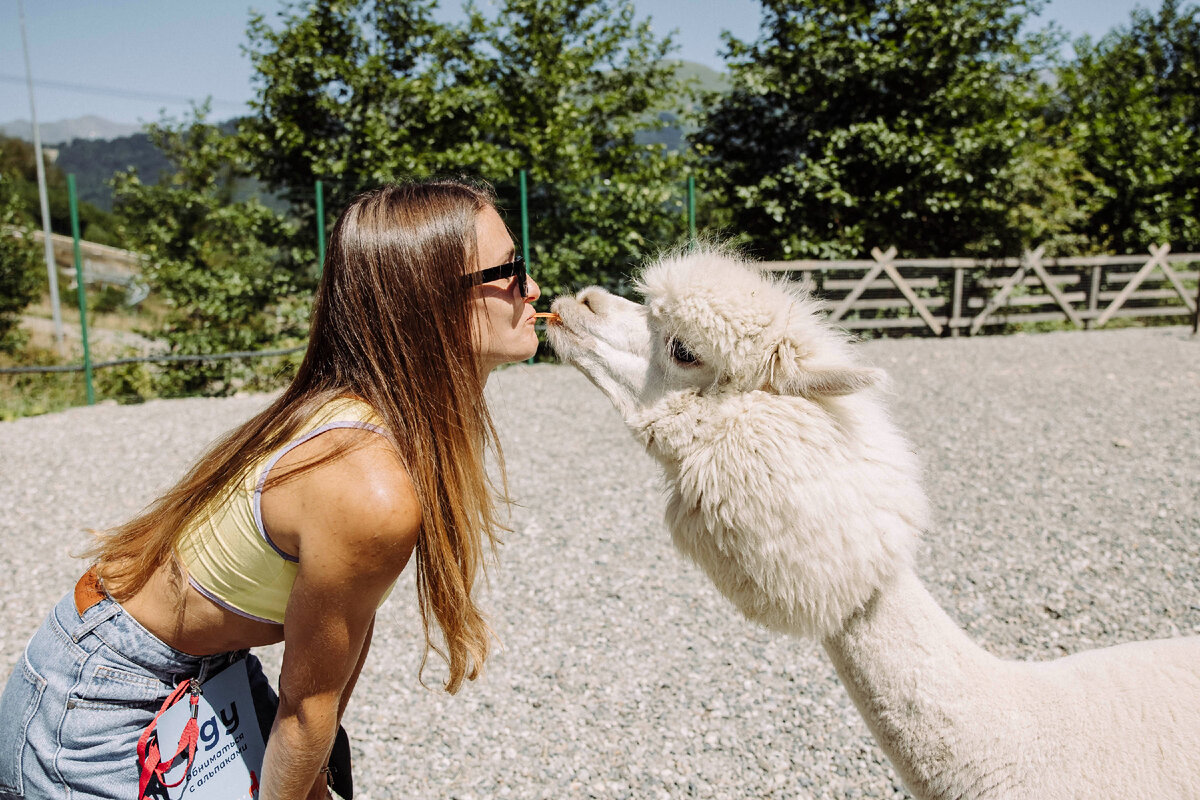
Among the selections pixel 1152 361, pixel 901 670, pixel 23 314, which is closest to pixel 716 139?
pixel 1152 361

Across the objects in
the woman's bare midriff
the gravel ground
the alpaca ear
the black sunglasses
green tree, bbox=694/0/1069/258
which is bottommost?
the gravel ground

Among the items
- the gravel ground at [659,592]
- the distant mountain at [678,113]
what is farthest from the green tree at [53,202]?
the distant mountain at [678,113]

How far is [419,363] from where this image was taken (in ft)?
5.01

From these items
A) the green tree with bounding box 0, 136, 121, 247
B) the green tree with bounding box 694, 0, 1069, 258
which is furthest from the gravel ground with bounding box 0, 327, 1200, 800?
the green tree with bounding box 694, 0, 1069, 258

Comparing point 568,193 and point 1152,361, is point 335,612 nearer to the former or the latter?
point 568,193

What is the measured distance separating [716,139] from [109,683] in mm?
13704

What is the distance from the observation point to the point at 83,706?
1417 mm

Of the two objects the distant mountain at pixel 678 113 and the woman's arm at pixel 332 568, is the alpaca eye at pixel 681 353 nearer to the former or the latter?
the woman's arm at pixel 332 568

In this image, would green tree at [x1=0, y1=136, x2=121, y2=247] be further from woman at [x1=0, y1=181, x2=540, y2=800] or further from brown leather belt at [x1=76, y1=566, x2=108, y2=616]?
woman at [x1=0, y1=181, x2=540, y2=800]

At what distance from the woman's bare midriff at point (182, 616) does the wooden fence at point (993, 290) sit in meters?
11.2

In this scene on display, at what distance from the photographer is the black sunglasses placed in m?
1.58

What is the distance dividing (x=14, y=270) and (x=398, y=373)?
1263cm

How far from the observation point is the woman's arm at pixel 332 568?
1.29m

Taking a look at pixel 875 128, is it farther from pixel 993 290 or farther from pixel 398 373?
pixel 398 373
